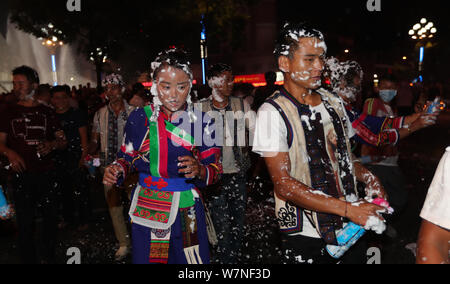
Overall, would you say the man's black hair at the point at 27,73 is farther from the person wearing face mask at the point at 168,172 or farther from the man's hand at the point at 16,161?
the person wearing face mask at the point at 168,172

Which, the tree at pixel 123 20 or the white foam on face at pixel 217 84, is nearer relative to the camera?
the white foam on face at pixel 217 84

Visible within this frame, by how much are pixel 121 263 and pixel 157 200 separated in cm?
264

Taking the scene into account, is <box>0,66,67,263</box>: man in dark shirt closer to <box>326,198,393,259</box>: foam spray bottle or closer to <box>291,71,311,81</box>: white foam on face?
<box>291,71,311,81</box>: white foam on face

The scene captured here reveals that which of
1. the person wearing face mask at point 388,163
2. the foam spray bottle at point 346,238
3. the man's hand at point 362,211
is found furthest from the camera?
the person wearing face mask at point 388,163

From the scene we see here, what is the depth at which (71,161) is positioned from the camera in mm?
7055

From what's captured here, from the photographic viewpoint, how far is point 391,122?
11.2ft

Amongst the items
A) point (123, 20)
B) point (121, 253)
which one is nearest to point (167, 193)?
point (121, 253)

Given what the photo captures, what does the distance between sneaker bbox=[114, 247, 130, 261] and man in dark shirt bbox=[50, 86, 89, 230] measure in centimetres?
157

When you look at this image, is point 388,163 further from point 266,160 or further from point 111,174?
point 111,174

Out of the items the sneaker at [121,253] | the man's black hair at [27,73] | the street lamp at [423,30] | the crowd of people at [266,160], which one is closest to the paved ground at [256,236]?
the sneaker at [121,253]

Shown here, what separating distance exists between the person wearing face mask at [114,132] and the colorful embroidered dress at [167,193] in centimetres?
239

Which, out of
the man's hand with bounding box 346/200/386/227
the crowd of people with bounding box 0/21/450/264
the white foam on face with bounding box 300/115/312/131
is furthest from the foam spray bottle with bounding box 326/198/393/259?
the white foam on face with bounding box 300/115/312/131

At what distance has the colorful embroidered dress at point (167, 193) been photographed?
3.11 meters
